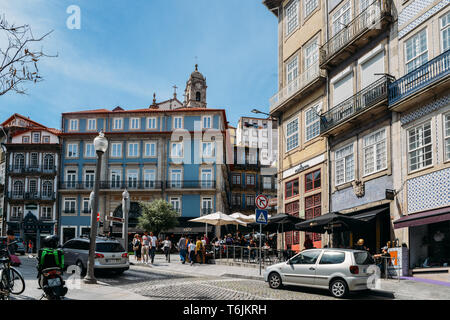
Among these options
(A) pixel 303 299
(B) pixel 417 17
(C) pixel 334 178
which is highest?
(B) pixel 417 17

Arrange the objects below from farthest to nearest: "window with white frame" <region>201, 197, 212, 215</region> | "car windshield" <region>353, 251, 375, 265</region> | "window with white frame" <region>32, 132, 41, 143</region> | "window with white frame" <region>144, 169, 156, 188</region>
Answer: "window with white frame" <region>32, 132, 41, 143</region> < "window with white frame" <region>144, 169, 156, 188</region> < "window with white frame" <region>201, 197, 212, 215</region> < "car windshield" <region>353, 251, 375, 265</region>

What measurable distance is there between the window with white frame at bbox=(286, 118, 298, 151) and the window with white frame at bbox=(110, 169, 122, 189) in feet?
98.6

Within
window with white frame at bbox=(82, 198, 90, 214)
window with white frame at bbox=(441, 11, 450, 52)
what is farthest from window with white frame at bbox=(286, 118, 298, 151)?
window with white frame at bbox=(82, 198, 90, 214)

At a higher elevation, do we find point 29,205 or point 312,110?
point 312,110

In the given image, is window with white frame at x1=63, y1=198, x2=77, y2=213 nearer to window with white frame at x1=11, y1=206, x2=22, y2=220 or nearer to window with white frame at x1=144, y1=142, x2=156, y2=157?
window with white frame at x1=11, y1=206, x2=22, y2=220

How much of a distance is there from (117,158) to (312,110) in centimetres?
3436

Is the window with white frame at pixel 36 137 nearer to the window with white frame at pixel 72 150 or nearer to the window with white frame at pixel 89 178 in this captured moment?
the window with white frame at pixel 72 150

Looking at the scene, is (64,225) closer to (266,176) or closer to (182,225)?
(182,225)

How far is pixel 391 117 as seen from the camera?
20.9 metres

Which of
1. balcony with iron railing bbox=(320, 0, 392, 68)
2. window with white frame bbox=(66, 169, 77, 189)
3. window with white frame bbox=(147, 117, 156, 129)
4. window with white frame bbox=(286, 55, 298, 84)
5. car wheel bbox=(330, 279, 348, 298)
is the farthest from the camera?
window with white frame bbox=(147, 117, 156, 129)

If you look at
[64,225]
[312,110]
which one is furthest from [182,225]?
[312,110]

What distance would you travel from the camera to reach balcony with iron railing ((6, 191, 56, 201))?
57562 mm

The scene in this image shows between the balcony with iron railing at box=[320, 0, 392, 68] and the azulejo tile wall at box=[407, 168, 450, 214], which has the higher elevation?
the balcony with iron railing at box=[320, 0, 392, 68]
